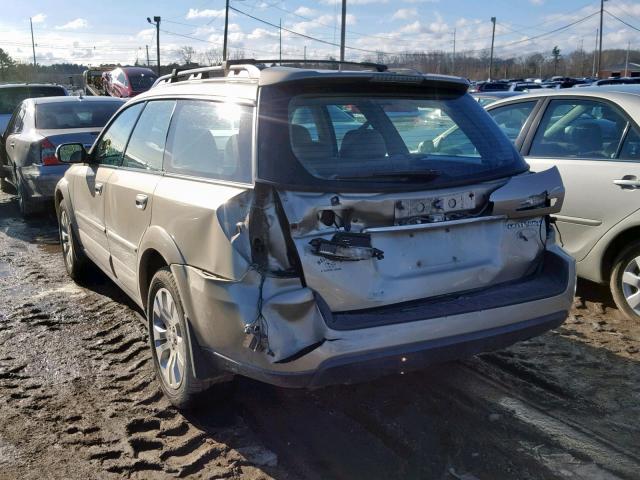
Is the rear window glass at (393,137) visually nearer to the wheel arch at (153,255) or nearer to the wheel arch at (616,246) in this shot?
the wheel arch at (153,255)

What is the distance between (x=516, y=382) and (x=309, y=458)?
145 cm

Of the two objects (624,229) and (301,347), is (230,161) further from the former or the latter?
(624,229)

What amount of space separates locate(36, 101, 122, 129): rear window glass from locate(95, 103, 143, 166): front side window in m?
4.15

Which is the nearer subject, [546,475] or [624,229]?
[546,475]

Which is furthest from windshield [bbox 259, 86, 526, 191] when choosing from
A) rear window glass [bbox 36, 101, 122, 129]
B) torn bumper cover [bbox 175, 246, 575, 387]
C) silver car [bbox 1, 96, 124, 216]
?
rear window glass [bbox 36, 101, 122, 129]

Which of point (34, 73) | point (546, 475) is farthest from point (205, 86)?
point (34, 73)

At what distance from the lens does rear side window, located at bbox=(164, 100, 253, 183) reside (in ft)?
10.0

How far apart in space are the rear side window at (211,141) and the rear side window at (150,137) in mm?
124

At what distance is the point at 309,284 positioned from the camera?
2.77 meters

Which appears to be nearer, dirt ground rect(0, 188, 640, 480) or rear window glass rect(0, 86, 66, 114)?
dirt ground rect(0, 188, 640, 480)

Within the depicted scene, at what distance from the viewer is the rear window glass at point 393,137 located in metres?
3.07

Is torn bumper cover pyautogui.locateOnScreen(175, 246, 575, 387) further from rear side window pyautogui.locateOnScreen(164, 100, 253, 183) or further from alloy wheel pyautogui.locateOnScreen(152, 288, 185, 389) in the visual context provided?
rear side window pyautogui.locateOnScreen(164, 100, 253, 183)

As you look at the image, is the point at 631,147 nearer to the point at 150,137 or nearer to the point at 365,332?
the point at 365,332

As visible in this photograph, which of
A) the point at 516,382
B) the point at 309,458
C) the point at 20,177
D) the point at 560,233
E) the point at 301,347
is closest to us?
the point at 301,347
